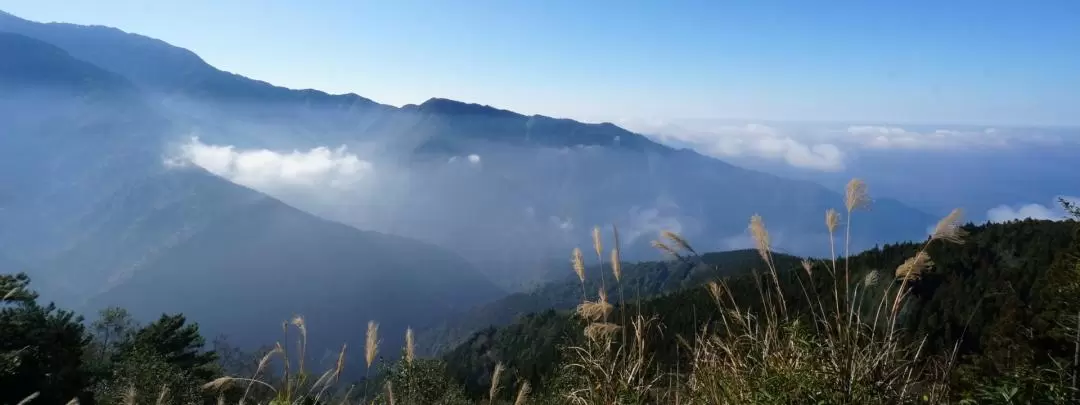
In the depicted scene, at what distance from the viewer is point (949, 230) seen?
334 centimetres

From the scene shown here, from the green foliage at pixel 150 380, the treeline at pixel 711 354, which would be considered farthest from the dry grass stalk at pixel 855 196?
the green foliage at pixel 150 380

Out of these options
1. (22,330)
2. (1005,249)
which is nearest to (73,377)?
(22,330)

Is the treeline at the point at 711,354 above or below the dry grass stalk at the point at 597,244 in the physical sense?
below

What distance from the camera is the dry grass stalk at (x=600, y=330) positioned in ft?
14.0

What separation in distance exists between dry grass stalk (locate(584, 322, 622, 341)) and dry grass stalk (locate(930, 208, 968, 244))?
2163 millimetres

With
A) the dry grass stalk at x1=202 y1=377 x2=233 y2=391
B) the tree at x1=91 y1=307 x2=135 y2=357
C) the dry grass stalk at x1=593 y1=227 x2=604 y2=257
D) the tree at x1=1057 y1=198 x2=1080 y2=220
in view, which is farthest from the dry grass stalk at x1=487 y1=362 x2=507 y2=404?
the tree at x1=91 y1=307 x2=135 y2=357

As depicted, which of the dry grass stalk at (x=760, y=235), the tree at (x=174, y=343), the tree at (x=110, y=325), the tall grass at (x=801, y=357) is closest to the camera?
the tall grass at (x=801, y=357)

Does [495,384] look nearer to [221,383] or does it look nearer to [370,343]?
[370,343]

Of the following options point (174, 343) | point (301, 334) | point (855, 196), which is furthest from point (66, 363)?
point (855, 196)

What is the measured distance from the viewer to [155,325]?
3309 centimetres

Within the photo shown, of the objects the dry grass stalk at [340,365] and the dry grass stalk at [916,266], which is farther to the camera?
the dry grass stalk at [340,365]

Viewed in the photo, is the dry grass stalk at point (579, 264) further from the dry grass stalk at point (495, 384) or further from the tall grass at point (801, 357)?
the dry grass stalk at point (495, 384)

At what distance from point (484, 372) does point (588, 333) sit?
11555cm

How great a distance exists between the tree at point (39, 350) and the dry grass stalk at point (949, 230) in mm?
22202
